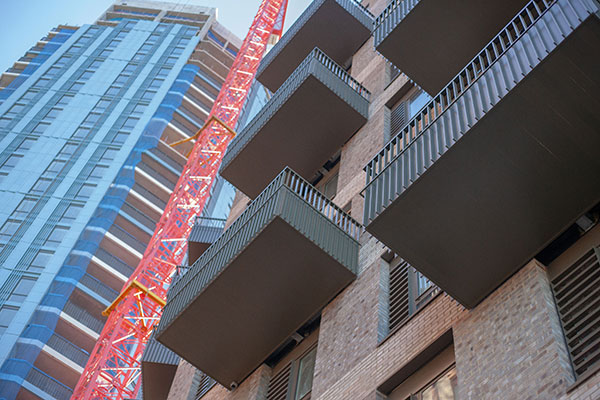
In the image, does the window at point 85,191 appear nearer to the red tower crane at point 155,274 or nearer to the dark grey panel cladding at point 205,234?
the red tower crane at point 155,274

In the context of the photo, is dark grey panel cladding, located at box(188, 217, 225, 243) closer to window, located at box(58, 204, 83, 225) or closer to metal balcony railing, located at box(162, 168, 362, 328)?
metal balcony railing, located at box(162, 168, 362, 328)

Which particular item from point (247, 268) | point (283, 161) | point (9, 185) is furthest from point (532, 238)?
point (9, 185)

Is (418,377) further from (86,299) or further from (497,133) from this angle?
(86,299)

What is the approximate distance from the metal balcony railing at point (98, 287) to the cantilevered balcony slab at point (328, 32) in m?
41.2

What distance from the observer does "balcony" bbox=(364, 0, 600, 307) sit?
30.5 ft

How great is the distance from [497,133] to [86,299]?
56.0m

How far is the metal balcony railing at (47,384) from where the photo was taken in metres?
54.4

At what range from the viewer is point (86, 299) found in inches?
2420

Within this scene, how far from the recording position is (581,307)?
364 inches

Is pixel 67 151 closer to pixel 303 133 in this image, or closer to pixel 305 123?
pixel 303 133

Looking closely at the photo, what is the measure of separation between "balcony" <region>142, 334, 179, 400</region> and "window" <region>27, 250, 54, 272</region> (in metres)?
40.3

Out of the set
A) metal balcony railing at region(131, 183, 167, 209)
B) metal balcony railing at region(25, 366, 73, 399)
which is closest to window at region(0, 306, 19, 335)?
metal balcony railing at region(25, 366, 73, 399)

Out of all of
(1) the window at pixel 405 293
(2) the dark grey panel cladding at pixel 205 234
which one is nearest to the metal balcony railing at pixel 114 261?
(2) the dark grey panel cladding at pixel 205 234

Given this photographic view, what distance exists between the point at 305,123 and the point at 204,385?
7.07m
